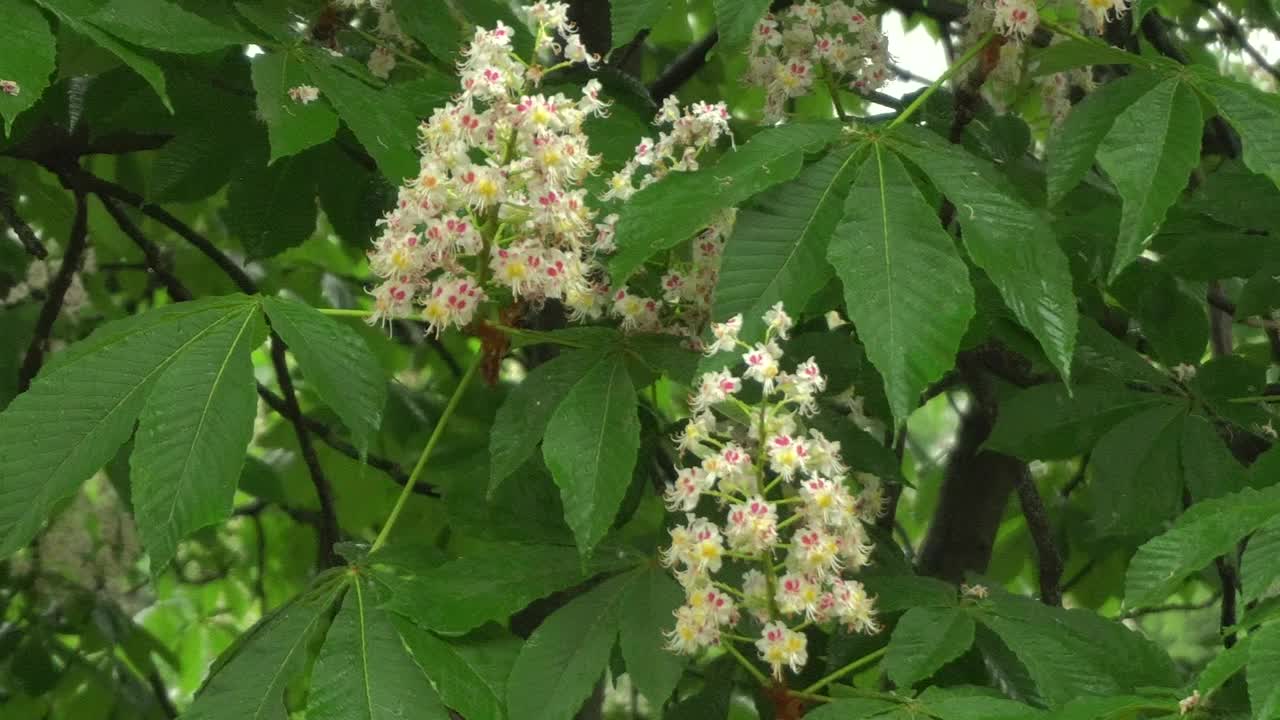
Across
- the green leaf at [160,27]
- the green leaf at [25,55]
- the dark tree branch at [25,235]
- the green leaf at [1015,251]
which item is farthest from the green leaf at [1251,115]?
the dark tree branch at [25,235]

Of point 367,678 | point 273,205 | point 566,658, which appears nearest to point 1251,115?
point 566,658

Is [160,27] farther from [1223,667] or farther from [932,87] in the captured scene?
[1223,667]

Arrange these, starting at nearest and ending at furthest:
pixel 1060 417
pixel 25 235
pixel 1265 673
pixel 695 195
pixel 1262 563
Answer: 1. pixel 1265 673
2. pixel 1262 563
3. pixel 695 195
4. pixel 1060 417
5. pixel 25 235

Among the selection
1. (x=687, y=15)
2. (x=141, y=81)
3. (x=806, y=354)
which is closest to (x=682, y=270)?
(x=806, y=354)

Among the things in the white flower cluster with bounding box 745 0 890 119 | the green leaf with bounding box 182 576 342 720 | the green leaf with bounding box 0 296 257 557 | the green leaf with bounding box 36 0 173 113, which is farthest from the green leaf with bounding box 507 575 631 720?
the white flower cluster with bounding box 745 0 890 119

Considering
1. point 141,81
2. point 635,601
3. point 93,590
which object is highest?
point 141,81

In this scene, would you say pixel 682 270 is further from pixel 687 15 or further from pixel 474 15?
pixel 687 15
